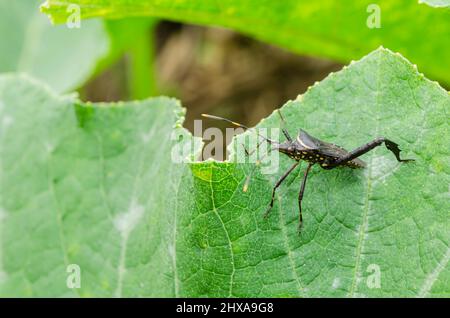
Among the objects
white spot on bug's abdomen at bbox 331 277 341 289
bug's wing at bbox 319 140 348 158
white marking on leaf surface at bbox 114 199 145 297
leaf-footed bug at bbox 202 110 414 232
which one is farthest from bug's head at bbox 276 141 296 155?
white marking on leaf surface at bbox 114 199 145 297

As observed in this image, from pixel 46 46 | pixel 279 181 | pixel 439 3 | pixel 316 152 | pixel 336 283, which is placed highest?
pixel 46 46

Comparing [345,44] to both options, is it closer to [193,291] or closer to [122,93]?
[193,291]

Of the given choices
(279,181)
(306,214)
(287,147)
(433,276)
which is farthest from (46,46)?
(433,276)

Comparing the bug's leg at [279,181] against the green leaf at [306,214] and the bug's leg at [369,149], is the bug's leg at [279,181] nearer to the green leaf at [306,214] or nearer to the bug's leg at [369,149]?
the green leaf at [306,214]

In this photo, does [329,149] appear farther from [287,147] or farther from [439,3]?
[439,3]

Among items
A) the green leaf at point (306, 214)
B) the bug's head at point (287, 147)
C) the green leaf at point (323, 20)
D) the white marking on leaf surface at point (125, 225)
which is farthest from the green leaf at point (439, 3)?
the white marking on leaf surface at point (125, 225)
